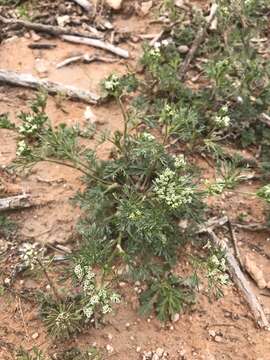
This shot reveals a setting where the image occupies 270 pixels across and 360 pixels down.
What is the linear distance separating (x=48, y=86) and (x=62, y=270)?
75.5 inches

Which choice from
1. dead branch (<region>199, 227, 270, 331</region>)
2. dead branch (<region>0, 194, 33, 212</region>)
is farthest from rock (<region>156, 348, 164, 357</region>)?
dead branch (<region>0, 194, 33, 212</region>)

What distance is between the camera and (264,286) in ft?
13.8

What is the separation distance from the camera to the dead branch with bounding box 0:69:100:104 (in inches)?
202

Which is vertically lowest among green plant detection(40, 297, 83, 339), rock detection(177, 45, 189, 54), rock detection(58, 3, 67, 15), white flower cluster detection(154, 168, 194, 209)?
green plant detection(40, 297, 83, 339)

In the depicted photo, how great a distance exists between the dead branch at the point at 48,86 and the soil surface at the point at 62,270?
0.23 ft

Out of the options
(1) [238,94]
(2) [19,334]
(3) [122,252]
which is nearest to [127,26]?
(1) [238,94]

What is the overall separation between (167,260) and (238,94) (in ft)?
6.03

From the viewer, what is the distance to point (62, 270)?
410 cm

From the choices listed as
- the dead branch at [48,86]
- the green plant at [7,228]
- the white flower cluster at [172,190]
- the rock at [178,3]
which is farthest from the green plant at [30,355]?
the rock at [178,3]

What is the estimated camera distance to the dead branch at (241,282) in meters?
4.05

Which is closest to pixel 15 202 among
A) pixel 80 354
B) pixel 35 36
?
pixel 80 354

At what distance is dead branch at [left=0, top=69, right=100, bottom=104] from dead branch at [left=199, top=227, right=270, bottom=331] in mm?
1723

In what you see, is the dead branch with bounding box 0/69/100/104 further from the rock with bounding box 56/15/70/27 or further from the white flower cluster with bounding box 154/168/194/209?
the white flower cluster with bounding box 154/168/194/209

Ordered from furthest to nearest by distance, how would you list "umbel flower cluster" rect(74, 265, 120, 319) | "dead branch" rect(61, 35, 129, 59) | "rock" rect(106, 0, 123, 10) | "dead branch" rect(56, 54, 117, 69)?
"rock" rect(106, 0, 123, 10)
"dead branch" rect(61, 35, 129, 59)
"dead branch" rect(56, 54, 117, 69)
"umbel flower cluster" rect(74, 265, 120, 319)
